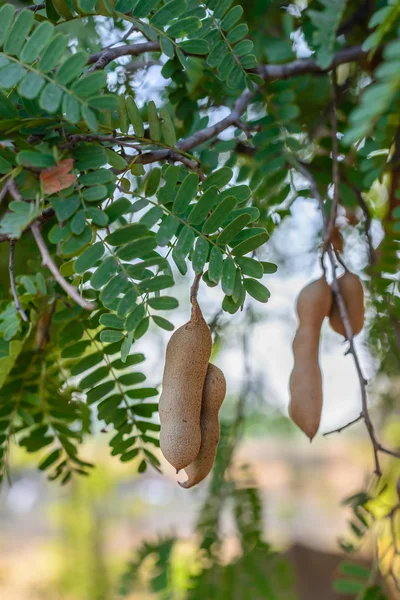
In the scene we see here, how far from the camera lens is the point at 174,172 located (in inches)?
17.2

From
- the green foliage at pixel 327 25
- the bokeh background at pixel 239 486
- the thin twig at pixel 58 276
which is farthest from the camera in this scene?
the bokeh background at pixel 239 486

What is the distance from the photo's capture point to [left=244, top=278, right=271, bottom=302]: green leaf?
445mm

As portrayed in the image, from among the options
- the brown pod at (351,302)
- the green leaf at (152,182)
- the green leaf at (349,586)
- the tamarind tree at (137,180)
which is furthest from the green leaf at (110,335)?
the green leaf at (349,586)

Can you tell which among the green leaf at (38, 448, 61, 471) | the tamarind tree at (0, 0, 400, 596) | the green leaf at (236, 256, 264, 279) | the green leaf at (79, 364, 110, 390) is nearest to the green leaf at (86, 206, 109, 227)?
the tamarind tree at (0, 0, 400, 596)

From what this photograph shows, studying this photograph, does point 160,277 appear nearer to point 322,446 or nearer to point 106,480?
point 106,480

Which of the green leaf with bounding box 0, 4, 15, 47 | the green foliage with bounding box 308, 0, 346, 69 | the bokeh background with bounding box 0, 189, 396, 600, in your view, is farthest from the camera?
the bokeh background with bounding box 0, 189, 396, 600

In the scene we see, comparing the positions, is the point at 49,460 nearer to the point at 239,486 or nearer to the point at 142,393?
the point at 142,393

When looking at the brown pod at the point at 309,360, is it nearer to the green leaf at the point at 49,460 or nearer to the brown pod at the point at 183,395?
the brown pod at the point at 183,395

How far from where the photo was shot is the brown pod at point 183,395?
0.40 meters

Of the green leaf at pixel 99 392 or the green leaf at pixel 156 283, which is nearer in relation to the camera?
the green leaf at pixel 156 283

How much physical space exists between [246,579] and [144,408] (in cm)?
57

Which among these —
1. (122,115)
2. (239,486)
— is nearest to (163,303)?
(122,115)

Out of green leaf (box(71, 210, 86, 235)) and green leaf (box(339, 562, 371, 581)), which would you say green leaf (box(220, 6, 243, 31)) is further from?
green leaf (box(339, 562, 371, 581))

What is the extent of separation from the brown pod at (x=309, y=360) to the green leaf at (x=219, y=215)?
15cm
